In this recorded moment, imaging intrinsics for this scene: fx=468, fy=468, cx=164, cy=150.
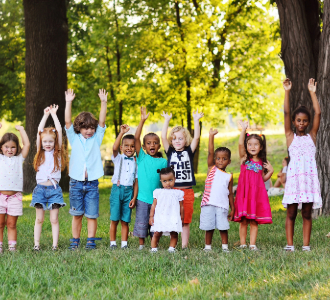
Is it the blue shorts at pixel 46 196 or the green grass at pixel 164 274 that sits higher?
the blue shorts at pixel 46 196

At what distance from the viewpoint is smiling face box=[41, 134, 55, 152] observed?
256 inches

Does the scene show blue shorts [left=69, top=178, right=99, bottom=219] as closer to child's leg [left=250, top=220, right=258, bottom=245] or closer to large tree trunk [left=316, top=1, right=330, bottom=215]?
child's leg [left=250, top=220, right=258, bottom=245]

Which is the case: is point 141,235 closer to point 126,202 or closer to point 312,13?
point 126,202

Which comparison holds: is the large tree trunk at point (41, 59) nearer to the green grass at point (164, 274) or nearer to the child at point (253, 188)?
the green grass at point (164, 274)

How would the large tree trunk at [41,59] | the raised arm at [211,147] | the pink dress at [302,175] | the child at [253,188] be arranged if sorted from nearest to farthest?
the pink dress at [302,175]
the child at [253,188]
the raised arm at [211,147]
the large tree trunk at [41,59]

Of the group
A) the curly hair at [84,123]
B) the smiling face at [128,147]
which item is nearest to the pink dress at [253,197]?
the smiling face at [128,147]

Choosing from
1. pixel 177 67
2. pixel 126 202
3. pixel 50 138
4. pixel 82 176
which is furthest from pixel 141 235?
pixel 177 67

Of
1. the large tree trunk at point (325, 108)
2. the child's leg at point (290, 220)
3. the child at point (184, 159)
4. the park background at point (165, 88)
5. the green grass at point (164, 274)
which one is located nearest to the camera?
the green grass at point (164, 274)

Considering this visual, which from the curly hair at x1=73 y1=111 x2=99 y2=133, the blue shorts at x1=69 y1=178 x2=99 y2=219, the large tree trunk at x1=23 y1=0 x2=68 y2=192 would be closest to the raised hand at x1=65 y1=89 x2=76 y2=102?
the curly hair at x1=73 y1=111 x2=99 y2=133

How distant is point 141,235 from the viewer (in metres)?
6.60

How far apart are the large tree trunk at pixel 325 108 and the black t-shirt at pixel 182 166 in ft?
10.8

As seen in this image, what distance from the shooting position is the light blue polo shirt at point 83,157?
657 centimetres

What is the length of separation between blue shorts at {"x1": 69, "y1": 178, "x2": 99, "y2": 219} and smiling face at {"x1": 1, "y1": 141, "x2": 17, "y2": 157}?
0.91 metres

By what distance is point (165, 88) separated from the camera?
78.2ft
